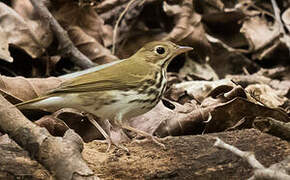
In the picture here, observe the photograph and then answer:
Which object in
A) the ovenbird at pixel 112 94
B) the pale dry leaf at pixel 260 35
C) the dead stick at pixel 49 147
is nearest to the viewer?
the dead stick at pixel 49 147

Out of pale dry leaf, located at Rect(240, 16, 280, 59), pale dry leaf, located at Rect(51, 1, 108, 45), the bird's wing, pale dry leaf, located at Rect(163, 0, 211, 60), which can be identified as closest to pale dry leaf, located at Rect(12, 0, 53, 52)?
pale dry leaf, located at Rect(51, 1, 108, 45)

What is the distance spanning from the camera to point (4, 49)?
4.46m

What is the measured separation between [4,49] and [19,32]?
1.68ft

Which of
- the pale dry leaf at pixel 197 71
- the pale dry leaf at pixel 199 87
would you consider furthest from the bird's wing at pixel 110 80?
the pale dry leaf at pixel 197 71

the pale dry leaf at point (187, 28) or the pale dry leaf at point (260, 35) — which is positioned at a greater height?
the pale dry leaf at point (187, 28)

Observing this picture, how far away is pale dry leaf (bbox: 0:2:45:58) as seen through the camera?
487 centimetres

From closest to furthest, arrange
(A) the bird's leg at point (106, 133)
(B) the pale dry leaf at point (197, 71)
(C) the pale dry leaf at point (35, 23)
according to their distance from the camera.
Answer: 1. (A) the bird's leg at point (106, 133)
2. (C) the pale dry leaf at point (35, 23)
3. (B) the pale dry leaf at point (197, 71)

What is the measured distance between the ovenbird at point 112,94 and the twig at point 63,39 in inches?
61.2

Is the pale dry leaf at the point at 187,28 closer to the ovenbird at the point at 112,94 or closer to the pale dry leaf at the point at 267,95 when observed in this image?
the pale dry leaf at the point at 267,95

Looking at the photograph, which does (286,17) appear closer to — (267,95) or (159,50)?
(267,95)

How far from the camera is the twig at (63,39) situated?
16.5ft

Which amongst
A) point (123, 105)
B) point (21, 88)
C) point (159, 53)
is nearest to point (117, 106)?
point (123, 105)

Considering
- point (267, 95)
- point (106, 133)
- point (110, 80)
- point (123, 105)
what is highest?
point (110, 80)

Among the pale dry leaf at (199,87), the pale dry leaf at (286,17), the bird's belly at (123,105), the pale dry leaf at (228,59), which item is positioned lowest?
the pale dry leaf at (228,59)
